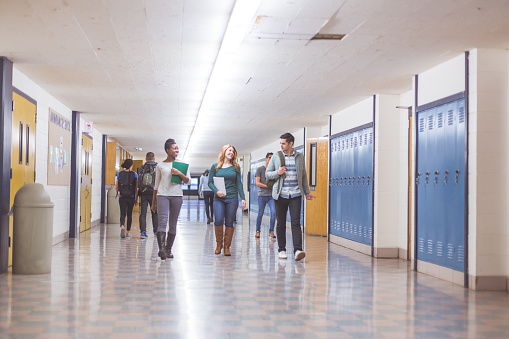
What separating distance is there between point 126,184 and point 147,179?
608mm

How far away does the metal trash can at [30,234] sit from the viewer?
18.8 ft

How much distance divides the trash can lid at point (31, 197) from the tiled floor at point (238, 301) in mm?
728

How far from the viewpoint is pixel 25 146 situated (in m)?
6.93

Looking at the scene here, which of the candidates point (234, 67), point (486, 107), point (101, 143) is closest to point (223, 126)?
point (101, 143)

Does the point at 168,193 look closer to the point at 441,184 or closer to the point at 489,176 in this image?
the point at 441,184

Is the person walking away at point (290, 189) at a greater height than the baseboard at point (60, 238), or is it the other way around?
the person walking away at point (290, 189)

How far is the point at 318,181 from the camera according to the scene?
11898 mm

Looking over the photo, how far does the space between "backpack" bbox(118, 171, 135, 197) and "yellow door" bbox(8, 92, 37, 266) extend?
2.90 metres

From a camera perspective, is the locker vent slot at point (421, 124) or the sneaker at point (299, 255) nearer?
the locker vent slot at point (421, 124)

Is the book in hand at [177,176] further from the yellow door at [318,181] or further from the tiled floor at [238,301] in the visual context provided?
the yellow door at [318,181]

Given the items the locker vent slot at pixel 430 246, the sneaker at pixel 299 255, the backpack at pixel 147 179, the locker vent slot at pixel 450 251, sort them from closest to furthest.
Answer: the locker vent slot at pixel 450 251, the locker vent slot at pixel 430 246, the sneaker at pixel 299 255, the backpack at pixel 147 179

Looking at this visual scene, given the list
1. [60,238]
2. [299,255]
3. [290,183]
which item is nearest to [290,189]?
[290,183]

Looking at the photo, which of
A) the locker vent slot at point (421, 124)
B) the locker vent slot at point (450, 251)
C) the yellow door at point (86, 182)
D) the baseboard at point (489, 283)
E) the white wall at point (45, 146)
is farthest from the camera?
the yellow door at point (86, 182)

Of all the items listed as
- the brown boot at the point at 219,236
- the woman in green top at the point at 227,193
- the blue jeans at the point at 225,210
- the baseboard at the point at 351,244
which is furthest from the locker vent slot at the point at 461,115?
the brown boot at the point at 219,236
